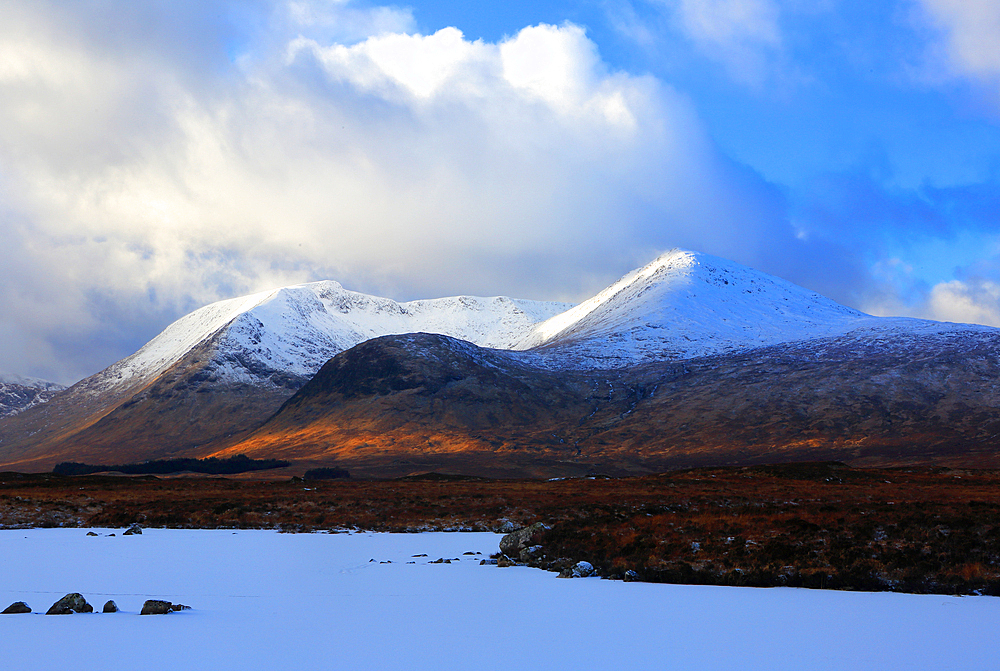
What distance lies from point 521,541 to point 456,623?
13.2 metres

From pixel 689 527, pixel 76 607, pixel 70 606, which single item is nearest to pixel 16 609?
pixel 70 606

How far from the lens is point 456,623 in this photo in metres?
14.9

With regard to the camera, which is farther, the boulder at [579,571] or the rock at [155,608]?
the boulder at [579,571]

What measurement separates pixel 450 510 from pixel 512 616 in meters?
31.9

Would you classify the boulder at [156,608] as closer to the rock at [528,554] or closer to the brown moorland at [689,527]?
the brown moorland at [689,527]

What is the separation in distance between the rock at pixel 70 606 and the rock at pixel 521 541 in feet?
48.3

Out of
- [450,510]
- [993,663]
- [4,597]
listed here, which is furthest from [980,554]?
[450,510]

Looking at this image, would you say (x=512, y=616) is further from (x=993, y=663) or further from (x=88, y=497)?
(x=88, y=497)

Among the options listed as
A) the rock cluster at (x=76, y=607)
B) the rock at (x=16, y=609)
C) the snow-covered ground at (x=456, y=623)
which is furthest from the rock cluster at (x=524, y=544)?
the rock at (x=16, y=609)

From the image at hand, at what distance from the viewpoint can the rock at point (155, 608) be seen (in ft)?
Result: 50.6

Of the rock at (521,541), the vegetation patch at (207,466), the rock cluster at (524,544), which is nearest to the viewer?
the rock cluster at (524,544)

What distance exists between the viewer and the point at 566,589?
1972 cm

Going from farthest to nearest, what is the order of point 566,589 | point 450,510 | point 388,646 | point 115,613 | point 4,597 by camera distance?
point 450,510 < point 566,589 < point 4,597 < point 115,613 < point 388,646

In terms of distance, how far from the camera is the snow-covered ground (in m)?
11.8
